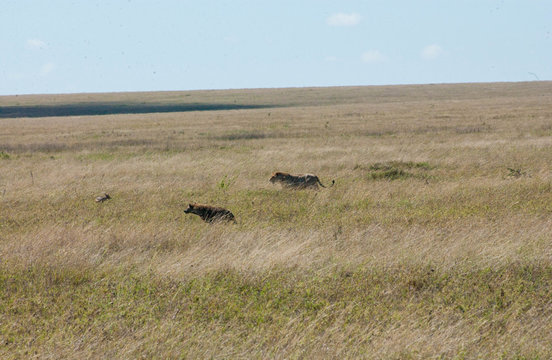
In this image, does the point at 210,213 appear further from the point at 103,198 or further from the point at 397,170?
the point at 397,170

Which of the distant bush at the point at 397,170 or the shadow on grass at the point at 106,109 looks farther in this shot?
the shadow on grass at the point at 106,109

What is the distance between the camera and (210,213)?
9500mm

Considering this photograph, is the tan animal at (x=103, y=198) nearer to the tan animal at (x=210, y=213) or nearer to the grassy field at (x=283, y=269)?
the grassy field at (x=283, y=269)

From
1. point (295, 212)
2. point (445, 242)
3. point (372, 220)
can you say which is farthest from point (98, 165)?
point (445, 242)

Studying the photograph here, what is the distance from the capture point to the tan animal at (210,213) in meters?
9.33

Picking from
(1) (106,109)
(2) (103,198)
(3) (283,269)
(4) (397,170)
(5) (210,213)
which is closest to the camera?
(3) (283,269)

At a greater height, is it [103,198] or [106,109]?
[106,109]

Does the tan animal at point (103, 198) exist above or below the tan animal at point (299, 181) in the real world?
below

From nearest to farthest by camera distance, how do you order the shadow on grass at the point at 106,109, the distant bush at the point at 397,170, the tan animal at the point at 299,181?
the tan animal at the point at 299,181 → the distant bush at the point at 397,170 → the shadow on grass at the point at 106,109

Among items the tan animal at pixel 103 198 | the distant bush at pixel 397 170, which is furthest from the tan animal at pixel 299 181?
the tan animal at pixel 103 198

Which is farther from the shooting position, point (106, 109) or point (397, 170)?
point (106, 109)

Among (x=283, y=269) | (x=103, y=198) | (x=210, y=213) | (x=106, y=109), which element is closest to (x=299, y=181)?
(x=210, y=213)

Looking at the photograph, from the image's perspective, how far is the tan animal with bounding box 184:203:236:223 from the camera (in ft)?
30.6

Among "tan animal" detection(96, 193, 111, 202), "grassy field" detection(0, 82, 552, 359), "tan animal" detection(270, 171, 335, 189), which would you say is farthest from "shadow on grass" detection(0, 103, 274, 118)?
"grassy field" detection(0, 82, 552, 359)
